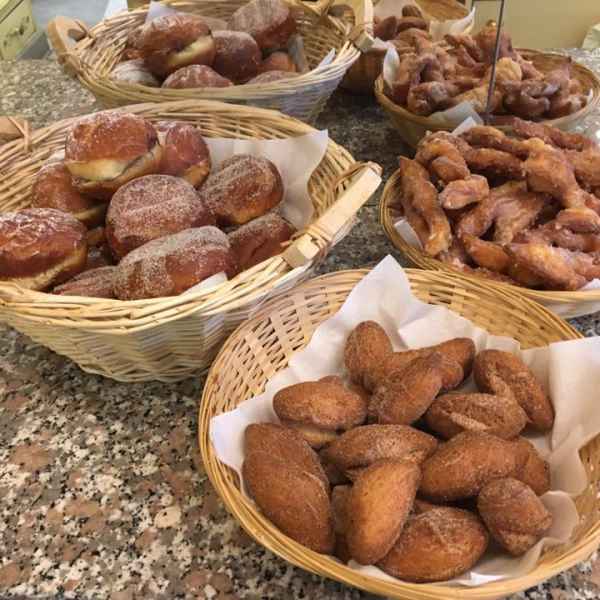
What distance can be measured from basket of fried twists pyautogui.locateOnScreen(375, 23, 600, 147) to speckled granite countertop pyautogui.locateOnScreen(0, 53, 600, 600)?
45cm

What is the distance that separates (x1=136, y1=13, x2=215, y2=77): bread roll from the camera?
1203 mm

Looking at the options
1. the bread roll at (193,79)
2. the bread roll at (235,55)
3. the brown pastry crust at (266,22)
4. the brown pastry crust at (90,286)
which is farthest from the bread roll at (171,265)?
the brown pastry crust at (266,22)

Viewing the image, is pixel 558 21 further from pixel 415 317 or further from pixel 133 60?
pixel 415 317

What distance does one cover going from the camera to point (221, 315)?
0.70m

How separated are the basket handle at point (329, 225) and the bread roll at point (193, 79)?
1.86ft

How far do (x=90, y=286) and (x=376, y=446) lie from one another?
419 mm

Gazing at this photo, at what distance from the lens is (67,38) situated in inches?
48.3

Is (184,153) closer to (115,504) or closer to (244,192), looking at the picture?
(244,192)

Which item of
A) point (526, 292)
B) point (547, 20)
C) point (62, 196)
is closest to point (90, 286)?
point (62, 196)

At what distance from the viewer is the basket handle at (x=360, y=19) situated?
1.19m

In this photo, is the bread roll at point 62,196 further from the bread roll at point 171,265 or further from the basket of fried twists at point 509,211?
the basket of fried twists at point 509,211

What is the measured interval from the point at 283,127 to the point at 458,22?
0.81m

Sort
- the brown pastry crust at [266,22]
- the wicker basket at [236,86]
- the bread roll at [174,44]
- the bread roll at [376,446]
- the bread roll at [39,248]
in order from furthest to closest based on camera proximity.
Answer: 1. the brown pastry crust at [266,22]
2. the bread roll at [174,44]
3. the wicker basket at [236,86]
4. the bread roll at [39,248]
5. the bread roll at [376,446]

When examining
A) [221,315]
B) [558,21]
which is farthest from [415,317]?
[558,21]
